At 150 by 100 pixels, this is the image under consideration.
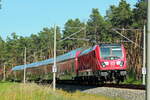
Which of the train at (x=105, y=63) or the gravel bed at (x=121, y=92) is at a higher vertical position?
the train at (x=105, y=63)

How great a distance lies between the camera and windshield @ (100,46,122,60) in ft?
101

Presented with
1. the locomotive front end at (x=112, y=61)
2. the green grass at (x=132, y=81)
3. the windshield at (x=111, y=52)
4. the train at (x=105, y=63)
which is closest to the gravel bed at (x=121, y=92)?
the train at (x=105, y=63)

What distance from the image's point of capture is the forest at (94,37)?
60.6 metres

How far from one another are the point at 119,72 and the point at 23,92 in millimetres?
14164

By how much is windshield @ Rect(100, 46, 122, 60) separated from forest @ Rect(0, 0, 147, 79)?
5.73 ft

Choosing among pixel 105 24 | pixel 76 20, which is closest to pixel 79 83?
pixel 105 24

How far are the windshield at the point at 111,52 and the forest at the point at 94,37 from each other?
1745 mm

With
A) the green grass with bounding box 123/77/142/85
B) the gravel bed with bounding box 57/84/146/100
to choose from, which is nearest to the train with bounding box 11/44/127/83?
the gravel bed with bounding box 57/84/146/100

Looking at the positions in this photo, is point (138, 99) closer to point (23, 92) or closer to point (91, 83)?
point (23, 92)

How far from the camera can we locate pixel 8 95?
17.2 metres

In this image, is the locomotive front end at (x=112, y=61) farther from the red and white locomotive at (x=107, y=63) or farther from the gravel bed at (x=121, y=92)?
the gravel bed at (x=121, y=92)

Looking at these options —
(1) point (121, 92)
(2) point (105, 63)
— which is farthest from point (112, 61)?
(1) point (121, 92)

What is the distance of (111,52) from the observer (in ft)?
102

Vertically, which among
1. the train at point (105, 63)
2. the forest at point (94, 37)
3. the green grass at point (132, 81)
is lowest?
the green grass at point (132, 81)
